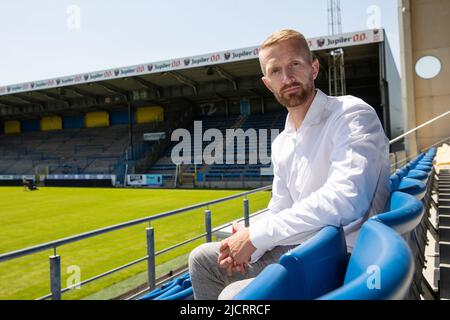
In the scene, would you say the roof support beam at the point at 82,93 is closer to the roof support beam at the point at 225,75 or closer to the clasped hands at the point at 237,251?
the roof support beam at the point at 225,75

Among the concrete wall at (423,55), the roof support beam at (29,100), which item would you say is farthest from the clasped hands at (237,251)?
the roof support beam at (29,100)

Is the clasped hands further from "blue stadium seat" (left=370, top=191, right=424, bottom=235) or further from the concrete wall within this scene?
the concrete wall

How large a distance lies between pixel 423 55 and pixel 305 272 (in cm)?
1370

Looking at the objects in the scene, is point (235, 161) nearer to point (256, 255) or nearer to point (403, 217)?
point (256, 255)

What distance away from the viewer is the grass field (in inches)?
168

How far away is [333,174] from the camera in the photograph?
113 centimetres

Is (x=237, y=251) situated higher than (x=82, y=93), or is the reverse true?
(x=82, y=93)

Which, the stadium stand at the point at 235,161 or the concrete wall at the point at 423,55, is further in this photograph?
the stadium stand at the point at 235,161

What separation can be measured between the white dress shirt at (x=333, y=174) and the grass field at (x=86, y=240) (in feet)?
11.1

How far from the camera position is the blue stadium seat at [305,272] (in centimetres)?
68

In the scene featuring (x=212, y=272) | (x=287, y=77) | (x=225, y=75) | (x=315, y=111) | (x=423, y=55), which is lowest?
(x=212, y=272)

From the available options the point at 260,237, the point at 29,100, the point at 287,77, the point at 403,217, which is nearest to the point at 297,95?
the point at 287,77

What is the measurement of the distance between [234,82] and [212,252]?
71.5 feet
